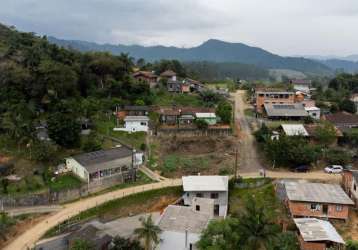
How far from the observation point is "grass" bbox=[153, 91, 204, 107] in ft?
200

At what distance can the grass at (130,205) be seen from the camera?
1366 inches

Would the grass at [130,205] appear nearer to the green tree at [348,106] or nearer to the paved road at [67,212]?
the paved road at [67,212]

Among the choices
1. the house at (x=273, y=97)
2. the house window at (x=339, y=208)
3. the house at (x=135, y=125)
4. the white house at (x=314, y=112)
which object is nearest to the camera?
the house window at (x=339, y=208)

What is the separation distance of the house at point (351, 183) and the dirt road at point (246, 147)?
9.44m

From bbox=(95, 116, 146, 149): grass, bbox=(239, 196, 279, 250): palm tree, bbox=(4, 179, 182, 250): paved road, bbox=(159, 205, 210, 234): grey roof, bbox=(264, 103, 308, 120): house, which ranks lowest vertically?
bbox=(4, 179, 182, 250): paved road

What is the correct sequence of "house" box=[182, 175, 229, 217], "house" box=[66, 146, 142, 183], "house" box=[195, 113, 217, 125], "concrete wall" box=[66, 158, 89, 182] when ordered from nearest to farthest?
"house" box=[182, 175, 229, 217] < "concrete wall" box=[66, 158, 89, 182] < "house" box=[66, 146, 142, 183] < "house" box=[195, 113, 217, 125]

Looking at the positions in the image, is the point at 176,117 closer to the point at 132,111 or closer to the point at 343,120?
the point at 132,111

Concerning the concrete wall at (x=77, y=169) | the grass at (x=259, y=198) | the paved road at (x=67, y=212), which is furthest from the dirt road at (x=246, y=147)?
the concrete wall at (x=77, y=169)

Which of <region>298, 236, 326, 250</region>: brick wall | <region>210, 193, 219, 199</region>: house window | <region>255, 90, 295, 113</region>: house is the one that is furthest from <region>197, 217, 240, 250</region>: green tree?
<region>255, 90, 295, 113</region>: house

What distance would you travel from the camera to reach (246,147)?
48812 mm

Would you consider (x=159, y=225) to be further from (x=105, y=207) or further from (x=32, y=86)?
(x=32, y=86)

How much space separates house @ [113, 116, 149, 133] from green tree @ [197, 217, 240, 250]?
26.5 meters

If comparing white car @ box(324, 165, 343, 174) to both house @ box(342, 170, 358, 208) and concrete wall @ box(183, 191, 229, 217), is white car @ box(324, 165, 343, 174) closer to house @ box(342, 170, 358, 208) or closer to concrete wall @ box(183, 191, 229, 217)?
house @ box(342, 170, 358, 208)

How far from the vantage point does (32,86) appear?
165ft
